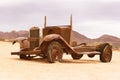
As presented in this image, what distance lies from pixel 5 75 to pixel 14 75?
0.25 m

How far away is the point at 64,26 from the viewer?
A: 50.8ft

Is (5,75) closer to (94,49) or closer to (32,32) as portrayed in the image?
(32,32)

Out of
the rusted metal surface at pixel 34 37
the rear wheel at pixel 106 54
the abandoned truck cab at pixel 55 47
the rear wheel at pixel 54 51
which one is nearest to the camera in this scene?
the rear wheel at pixel 54 51

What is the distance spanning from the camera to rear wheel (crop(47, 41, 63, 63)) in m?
13.7

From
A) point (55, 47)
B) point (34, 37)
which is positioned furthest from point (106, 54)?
point (34, 37)

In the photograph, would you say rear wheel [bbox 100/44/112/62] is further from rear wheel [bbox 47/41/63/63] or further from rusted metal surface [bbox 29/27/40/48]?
rusted metal surface [bbox 29/27/40/48]

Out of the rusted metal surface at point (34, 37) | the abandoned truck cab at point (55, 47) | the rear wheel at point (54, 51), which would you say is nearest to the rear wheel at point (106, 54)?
the abandoned truck cab at point (55, 47)

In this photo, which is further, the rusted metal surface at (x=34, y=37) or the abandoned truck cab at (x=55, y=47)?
the rusted metal surface at (x=34, y=37)

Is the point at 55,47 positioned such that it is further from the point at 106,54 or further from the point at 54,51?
the point at 106,54

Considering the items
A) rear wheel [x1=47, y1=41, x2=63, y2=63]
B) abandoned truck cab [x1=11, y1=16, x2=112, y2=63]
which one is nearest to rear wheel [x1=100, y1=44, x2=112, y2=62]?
abandoned truck cab [x1=11, y1=16, x2=112, y2=63]

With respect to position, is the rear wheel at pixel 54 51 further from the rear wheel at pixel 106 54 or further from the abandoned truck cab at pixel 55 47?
the rear wheel at pixel 106 54

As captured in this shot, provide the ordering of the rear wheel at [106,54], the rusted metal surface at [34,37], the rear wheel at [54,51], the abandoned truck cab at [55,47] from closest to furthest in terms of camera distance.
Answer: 1. the rear wheel at [54,51]
2. the abandoned truck cab at [55,47]
3. the rusted metal surface at [34,37]
4. the rear wheel at [106,54]

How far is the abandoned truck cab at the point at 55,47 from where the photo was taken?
13828 millimetres

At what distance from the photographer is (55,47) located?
14.0 meters
